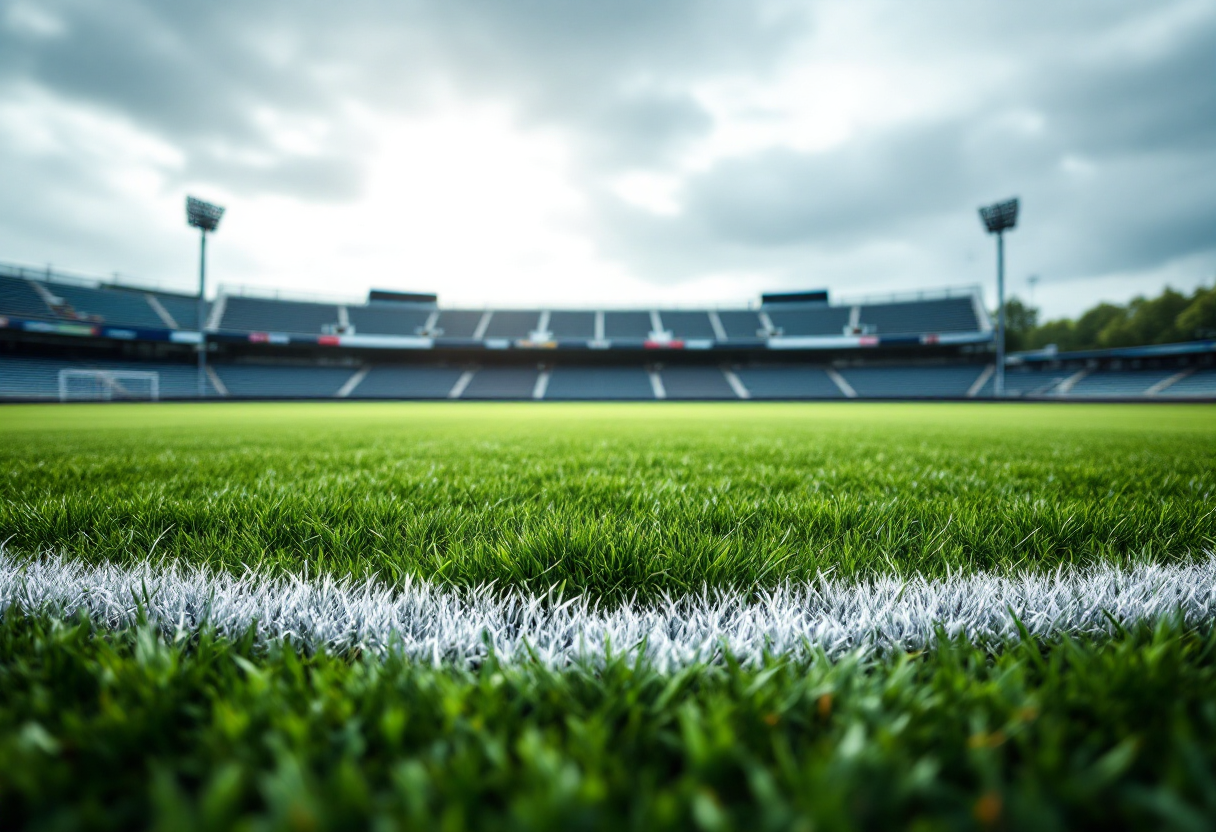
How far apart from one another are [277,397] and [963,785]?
3584cm

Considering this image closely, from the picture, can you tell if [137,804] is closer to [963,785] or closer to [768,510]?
[963,785]

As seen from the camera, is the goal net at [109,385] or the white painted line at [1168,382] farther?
the white painted line at [1168,382]

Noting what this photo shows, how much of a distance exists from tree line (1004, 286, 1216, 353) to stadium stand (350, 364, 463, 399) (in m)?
52.8

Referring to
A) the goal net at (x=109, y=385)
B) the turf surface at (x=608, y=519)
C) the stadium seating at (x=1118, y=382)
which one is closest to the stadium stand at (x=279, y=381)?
the goal net at (x=109, y=385)

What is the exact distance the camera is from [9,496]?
79.9 inches

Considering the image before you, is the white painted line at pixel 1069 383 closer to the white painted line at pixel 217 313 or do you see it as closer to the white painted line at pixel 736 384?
the white painted line at pixel 736 384

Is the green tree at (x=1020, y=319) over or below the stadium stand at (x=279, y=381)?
over

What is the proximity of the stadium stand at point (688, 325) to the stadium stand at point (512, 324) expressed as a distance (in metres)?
11.1

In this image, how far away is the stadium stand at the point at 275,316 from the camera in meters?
34.3

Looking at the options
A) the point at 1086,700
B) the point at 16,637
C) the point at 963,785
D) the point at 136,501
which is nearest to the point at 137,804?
the point at 16,637

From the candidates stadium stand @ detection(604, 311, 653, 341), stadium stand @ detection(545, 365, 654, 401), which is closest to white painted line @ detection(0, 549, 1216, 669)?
stadium stand @ detection(545, 365, 654, 401)

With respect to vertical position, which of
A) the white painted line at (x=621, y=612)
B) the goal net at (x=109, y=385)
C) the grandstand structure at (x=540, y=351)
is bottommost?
the white painted line at (x=621, y=612)

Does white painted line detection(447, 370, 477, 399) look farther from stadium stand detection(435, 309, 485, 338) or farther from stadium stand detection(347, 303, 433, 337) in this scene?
stadium stand detection(347, 303, 433, 337)

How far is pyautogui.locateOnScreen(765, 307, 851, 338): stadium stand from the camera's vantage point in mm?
37000
